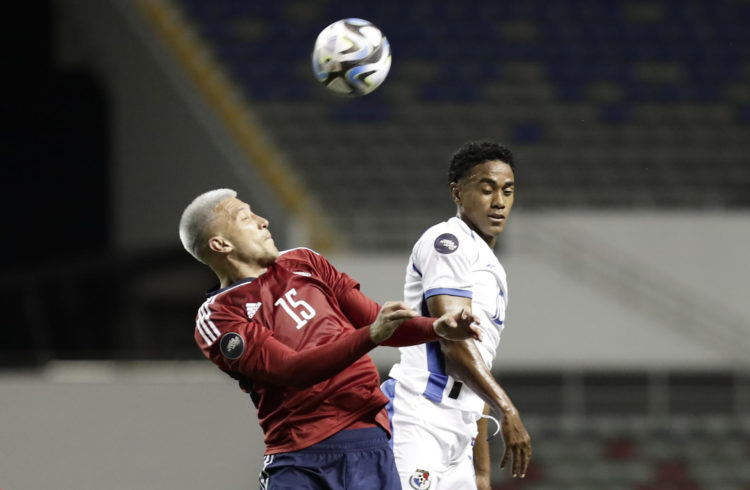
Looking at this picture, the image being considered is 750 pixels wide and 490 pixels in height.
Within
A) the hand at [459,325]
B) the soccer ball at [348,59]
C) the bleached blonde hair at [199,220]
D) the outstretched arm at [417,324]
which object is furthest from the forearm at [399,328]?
the soccer ball at [348,59]

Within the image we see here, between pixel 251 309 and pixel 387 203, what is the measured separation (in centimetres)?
848

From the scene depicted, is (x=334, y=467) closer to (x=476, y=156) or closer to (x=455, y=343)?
(x=455, y=343)

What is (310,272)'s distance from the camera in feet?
11.6

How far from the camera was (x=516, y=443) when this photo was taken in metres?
3.54

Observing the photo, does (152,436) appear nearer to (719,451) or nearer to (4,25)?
(719,451)

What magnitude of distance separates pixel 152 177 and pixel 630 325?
610 centimetres

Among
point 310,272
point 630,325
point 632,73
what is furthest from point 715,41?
point 310,272

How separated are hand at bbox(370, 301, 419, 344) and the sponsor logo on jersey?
0.51 m

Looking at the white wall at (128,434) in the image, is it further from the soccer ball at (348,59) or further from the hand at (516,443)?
the hand at (516,443)

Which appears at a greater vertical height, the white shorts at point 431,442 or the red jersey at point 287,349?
the red jersey at point 287,349

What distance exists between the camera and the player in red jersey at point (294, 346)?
10.7 feet

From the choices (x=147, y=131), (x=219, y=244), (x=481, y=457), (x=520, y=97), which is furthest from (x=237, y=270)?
(x=147, y=131)

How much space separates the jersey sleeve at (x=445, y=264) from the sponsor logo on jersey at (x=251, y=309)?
646 millimetres

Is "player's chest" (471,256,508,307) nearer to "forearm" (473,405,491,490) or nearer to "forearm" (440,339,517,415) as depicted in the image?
"forearm" (440,339,517,415)
